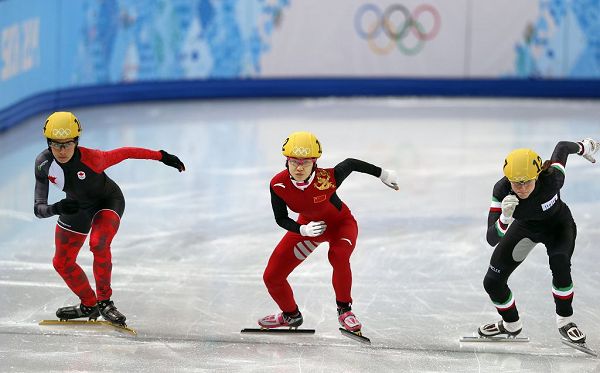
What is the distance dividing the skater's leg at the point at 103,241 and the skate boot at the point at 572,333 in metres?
2.66

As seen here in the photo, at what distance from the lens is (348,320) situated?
633cm

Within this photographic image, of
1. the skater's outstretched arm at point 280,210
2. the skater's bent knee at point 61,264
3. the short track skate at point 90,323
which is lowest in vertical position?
the short track skate at point 90,323

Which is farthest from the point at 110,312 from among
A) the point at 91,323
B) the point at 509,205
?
the point at 509,205

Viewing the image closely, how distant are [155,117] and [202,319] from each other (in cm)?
845

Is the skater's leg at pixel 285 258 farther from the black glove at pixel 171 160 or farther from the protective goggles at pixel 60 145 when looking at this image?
the protective goggles at pixel 60 145

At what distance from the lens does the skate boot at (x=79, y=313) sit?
6.64 meters

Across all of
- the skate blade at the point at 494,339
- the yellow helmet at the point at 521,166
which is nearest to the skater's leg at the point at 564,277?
the skate blade at the point at 494,339

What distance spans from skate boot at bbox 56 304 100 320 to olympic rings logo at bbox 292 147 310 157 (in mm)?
1674

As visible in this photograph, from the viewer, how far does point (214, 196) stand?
10133mm

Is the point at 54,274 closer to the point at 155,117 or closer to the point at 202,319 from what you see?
the point at 202,319

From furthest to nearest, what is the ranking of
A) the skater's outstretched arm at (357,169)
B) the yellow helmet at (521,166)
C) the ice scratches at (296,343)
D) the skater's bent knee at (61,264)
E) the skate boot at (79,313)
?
the skate boot at (79,313) < the skater's bent knee at (61,264) < the skater's outstretched arm at (357,169) < the ice scratches at (296,343) < the yellow helmet at (521,166)

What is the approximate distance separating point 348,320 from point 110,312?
1427 millimetres

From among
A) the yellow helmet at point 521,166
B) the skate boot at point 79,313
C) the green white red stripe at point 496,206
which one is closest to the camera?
the yellow helmet at point 521,166

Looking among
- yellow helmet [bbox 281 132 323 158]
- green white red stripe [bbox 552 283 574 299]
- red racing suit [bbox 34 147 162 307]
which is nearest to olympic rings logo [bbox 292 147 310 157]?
yellow helmet [bbox 281 132 323 158]
